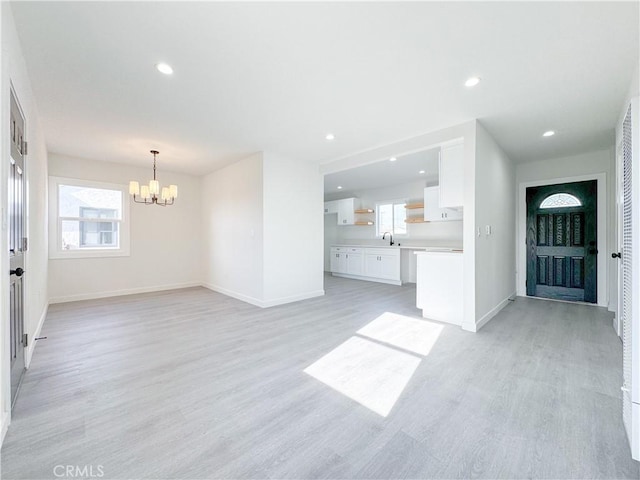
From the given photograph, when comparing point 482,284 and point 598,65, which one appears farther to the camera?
point 482,284

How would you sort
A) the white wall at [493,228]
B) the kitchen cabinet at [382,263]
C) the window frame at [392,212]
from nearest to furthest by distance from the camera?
1. the white wall at [493,228]
2. the kitchen cabinet at [382,263]
3. the window frame at [392,212]

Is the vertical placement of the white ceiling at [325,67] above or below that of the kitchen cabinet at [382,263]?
above

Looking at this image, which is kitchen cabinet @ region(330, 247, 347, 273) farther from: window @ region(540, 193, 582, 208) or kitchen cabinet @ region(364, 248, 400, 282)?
window @ region(540, 193, 582, 208)

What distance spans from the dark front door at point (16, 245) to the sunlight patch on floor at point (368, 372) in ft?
6.93

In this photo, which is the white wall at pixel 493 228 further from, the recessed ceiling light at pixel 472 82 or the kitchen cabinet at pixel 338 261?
the kitchen cabinet at pixel 338 261

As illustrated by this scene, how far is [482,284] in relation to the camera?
3.51 metres

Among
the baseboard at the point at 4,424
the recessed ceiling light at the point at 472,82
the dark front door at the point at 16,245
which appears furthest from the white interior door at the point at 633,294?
the dark front door at the point at 16,245

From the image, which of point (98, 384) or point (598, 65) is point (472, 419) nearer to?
point (98, 384)

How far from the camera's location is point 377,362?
8.05 feet

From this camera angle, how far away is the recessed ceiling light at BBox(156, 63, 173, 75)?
2.21 m

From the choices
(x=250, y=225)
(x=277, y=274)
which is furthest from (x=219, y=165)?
(x=277, y=274)

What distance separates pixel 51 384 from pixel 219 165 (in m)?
4.11

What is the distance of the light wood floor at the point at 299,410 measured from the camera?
1378 mm

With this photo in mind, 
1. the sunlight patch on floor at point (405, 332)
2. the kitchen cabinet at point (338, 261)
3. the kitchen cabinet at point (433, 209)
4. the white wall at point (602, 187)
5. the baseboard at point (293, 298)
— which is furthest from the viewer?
the kitchen cabinet at point (338, 261)
